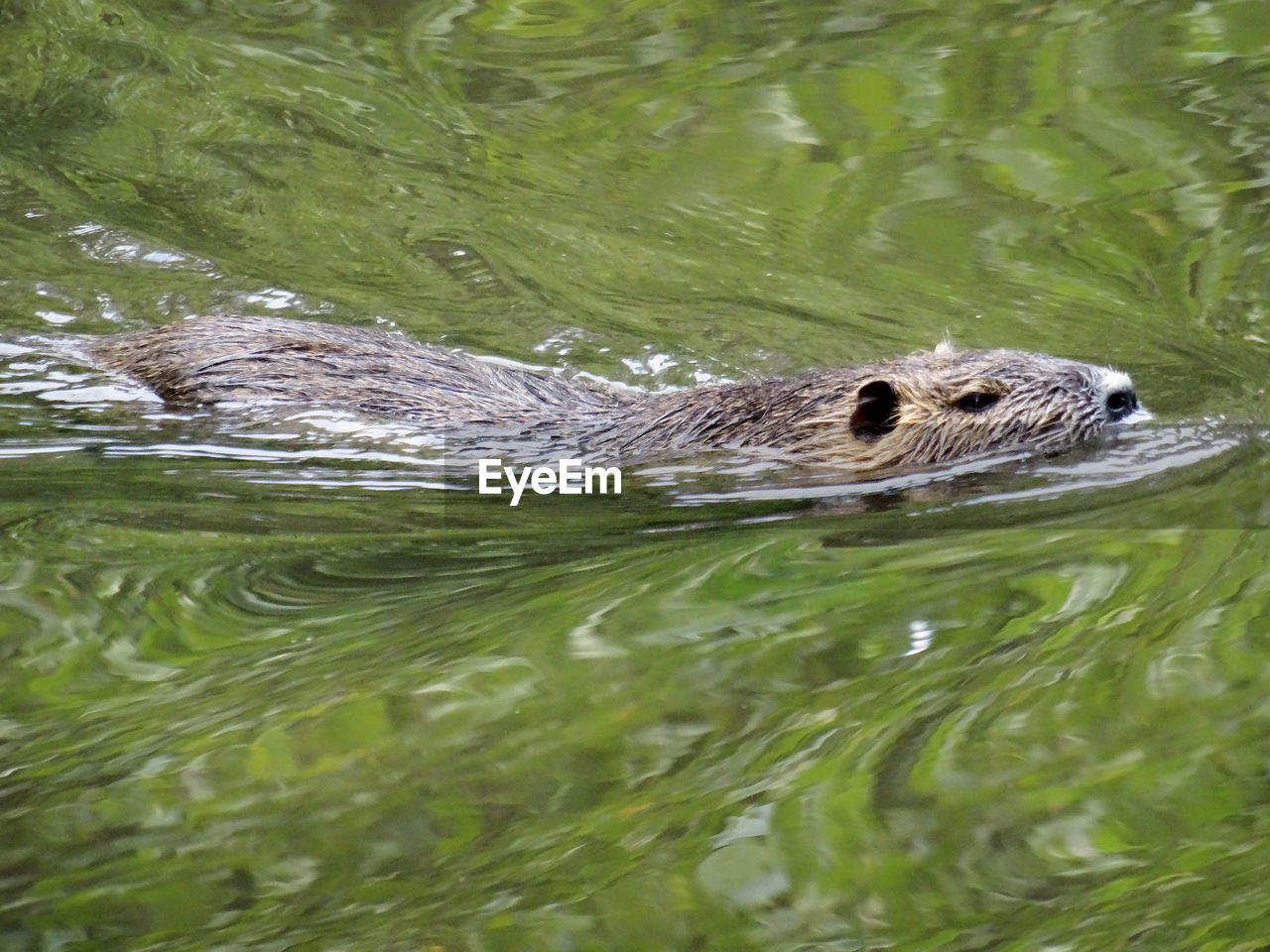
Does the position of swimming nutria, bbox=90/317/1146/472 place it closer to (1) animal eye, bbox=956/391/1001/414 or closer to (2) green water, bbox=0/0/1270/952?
(1) animal eye, bbox=956/391/1001/414

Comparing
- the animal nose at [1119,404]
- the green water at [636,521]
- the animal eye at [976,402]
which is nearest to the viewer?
the green water at [636,521]

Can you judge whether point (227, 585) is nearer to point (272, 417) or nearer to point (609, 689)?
point (609, 689)

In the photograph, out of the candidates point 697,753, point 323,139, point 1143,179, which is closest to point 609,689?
point 697,753

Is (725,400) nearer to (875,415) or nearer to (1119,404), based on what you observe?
(875,415)

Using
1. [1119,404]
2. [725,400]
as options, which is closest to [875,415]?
[725,400]

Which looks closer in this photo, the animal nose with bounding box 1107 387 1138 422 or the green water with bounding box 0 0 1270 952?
the green water with bounding box 0 0 1270 952

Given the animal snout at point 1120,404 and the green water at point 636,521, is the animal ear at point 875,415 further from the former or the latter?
the animal snout at point 1120,404

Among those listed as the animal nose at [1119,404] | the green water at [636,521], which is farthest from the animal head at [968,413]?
the green water at [636,521]

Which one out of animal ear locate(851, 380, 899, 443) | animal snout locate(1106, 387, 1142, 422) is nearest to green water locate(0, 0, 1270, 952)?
animal snout locate(1106, 387, 1142, 422)
